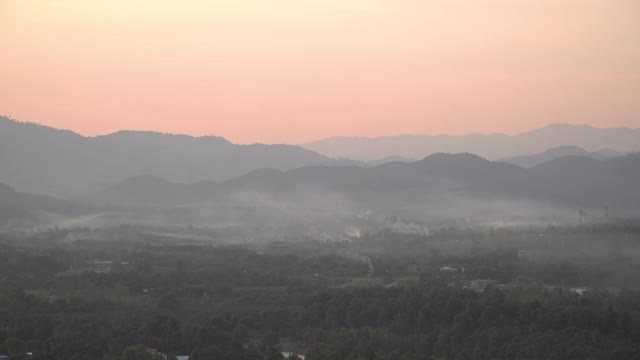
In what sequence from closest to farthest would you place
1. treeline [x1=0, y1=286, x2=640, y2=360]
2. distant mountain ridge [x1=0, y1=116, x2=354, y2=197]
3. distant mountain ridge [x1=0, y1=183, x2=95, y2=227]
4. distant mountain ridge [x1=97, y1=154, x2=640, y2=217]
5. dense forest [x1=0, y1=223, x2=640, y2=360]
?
treeline [x1=0, y1=286, x2=640, y2=360]
dense forest [x1=0, y1=223, x2=640, y2=360]
distant mountain ridge [x1=0, y1=183, x2=95, y2=227]
distant mountain ridge [x1=97, y1=154, x2=640, y2=217]
distant mountain ridge [x1=0, y1=116, x2=354, y2=197]

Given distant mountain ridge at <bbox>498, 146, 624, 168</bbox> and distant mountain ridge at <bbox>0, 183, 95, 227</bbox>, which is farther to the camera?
distant mountain ridge at <bbox>498, 146, 624, 168</bbox>

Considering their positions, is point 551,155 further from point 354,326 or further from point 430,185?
point 354,326

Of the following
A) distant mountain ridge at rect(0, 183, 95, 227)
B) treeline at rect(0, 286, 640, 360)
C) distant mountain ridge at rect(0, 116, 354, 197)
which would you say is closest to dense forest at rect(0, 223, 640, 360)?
treeline at rect(0, 286, 640, 360)

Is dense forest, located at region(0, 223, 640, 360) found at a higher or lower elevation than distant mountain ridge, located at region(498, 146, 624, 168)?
lower

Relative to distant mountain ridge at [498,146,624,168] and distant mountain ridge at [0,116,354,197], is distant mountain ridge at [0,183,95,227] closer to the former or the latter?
distant mountain ridge at [0,116,354,197]

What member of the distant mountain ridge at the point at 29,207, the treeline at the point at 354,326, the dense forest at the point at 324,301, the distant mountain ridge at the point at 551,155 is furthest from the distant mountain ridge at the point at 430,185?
the treeline at the point at 354,326

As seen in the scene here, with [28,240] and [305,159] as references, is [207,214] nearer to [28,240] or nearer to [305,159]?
[28,240]

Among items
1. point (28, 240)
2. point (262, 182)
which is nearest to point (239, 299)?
point (28, 240)

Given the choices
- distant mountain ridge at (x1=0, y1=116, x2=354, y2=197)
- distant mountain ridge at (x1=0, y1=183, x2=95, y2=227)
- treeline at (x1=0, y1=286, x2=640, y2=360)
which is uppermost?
distant mountain ridge at (x1=0, y1=116, x2=354, y2=197)

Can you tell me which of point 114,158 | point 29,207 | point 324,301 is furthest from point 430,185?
point 324,301
